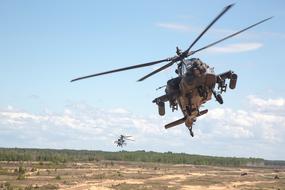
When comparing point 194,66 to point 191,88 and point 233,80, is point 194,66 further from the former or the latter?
point 233,80

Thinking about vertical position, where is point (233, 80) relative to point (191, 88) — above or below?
above

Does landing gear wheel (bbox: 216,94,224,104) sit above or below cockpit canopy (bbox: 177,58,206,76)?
below

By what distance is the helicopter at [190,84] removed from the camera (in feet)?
68.4

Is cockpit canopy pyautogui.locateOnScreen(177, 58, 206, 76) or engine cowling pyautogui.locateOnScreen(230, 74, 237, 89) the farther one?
engine cowling pyautogui.locateOnScreen(230, 74, 237, 89)

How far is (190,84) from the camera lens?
21188 mm

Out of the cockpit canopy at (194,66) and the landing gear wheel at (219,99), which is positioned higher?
the cockpit canopy at (194,66)

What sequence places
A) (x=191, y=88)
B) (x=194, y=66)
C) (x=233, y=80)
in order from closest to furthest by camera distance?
(x=194, y=66)
(x=191, y=88)
(x=233, y=80)

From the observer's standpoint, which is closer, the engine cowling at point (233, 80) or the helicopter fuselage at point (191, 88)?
the helicopter fuselage at point (191, 88)

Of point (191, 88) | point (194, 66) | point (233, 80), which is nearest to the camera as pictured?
point (194, 66)

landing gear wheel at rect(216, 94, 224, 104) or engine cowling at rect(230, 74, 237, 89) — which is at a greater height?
engine cowling at rect(230, 74, 237, 89)

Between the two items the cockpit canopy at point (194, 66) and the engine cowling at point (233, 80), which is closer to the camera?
the cockpit canopy at point (194, 66)

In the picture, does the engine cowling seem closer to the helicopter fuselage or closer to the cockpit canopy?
the helicopter fuselage

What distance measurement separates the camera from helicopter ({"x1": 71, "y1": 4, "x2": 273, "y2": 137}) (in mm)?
20859

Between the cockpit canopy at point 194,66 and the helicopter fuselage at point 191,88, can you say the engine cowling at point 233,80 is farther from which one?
the cockpit canopy at point 194,66
